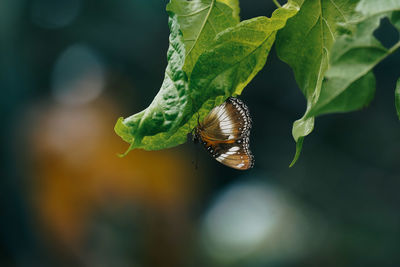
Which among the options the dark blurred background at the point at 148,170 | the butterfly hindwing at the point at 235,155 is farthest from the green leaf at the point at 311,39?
the dark blurred background at the point at 148,170

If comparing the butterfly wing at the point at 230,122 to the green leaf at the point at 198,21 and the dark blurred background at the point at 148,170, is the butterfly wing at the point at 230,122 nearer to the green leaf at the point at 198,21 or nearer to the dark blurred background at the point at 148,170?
the green leaf at the point at 198,21

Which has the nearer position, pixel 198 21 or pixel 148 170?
pixel 198 21

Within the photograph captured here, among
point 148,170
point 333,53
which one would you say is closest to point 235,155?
point 333,53

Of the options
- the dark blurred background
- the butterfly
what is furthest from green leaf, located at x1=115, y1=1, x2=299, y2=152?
the dark blurred background

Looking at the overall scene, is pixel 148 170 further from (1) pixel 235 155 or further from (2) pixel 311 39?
(2) pixel 311 39

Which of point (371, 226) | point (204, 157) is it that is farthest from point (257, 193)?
point (371, 226)

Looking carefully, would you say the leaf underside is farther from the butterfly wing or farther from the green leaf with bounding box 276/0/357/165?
the butterfly wing

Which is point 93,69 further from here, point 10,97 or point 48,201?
point 48,201
